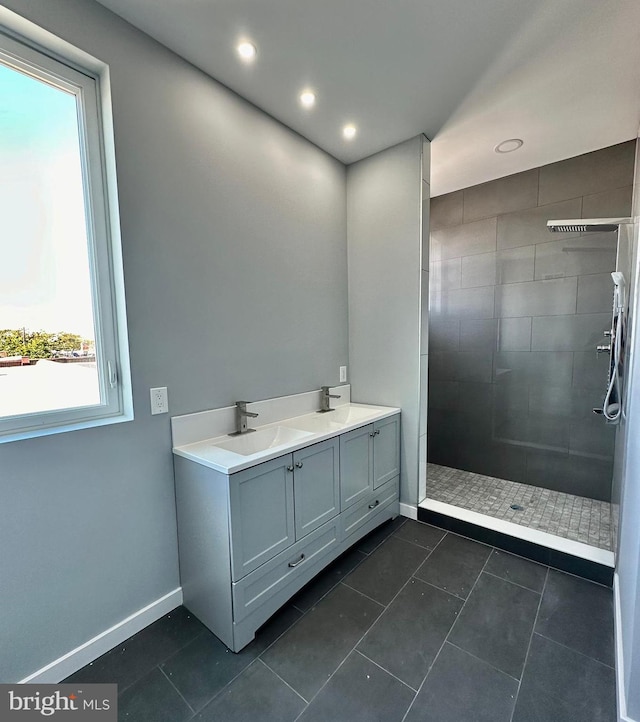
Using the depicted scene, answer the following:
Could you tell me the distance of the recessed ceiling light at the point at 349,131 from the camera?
220 cm

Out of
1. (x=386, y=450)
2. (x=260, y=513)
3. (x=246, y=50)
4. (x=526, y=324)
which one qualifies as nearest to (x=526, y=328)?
(x=526, y=324)

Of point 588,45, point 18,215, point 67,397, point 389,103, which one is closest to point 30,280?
point 18,215

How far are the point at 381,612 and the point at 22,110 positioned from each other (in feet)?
8.76

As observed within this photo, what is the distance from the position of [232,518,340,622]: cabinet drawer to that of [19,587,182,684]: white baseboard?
0.47 m

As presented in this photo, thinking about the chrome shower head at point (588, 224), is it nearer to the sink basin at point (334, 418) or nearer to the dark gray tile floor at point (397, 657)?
the sink basin at point (334, 418)

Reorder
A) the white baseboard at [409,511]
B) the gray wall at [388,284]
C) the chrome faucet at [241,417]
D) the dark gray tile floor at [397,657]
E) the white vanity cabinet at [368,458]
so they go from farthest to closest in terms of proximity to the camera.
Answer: the white baseboard at [409,511], the gray wall at [388,284], the white vanity cabinet at [368,458], the chrome faucet at [241,417], the dark gray tile floor at [397,657]

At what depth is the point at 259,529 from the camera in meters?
1.52

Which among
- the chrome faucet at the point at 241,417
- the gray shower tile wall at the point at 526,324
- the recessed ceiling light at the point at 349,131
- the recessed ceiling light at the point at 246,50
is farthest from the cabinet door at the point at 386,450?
the recessed ceiling light at the point at 246,50

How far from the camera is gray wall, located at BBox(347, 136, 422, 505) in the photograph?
7.82ft

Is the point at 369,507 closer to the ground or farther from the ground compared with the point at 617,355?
closer to the ground

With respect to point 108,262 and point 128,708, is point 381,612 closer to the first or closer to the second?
point 128,708

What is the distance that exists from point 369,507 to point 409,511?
1.60 feet

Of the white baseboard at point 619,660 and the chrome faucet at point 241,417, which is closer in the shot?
the white baseboard at point 619,660

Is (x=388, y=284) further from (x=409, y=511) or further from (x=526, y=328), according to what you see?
(x=409, y=511)
